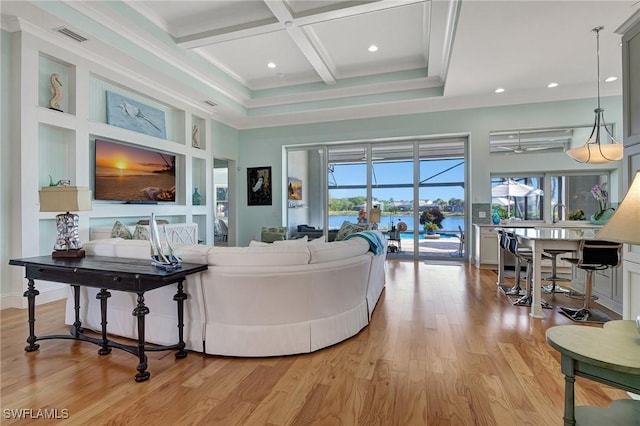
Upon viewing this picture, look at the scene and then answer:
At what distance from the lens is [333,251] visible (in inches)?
105

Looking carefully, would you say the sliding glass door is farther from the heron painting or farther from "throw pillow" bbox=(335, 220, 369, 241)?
the heron painting

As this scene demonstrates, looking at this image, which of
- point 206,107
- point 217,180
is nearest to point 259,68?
point 206,107

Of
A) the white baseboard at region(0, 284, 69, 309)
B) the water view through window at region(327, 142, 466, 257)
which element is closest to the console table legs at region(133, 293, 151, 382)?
the white baseboard at region(0, 284, 69, 309)

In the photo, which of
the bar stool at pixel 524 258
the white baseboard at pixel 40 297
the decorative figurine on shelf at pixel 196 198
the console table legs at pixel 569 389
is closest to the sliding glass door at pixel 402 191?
the decorative figurine on shelf at pixel 196 198

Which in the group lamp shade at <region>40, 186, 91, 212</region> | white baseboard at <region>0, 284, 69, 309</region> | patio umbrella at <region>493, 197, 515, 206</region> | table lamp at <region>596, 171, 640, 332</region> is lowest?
white baseboard at <region>0, 284, 69, 309</region>

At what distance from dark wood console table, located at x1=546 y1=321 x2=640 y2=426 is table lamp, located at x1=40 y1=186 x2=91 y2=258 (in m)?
3.41

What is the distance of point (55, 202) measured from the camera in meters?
2.71

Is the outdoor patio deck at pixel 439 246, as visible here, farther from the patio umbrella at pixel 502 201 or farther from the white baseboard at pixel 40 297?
the white baseboard at pixel 40 297

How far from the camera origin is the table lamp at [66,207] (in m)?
2.71

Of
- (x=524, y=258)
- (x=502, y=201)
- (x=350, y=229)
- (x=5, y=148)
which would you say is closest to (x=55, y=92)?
(x=5, y=148)

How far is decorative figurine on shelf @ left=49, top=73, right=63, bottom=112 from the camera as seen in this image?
4051 mm

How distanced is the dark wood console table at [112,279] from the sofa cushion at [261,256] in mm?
148

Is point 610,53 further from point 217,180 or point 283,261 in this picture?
point 217,180

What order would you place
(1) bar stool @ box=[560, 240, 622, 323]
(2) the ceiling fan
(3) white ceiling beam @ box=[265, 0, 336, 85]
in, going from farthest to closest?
→ (2) the ceiling fan → (3) white ceiling beam @ box=[265, 0, 336, 85] → (1) bar stool @ box=[560, 240, 622, 323]
